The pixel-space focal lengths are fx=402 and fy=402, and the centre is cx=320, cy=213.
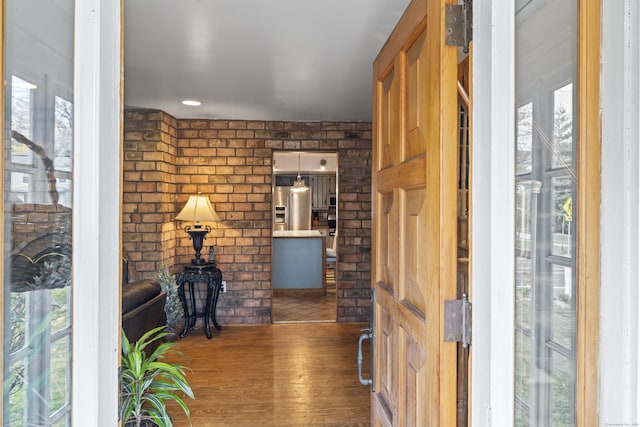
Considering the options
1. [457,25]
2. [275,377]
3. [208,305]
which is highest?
[457,25]

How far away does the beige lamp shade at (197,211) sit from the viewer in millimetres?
4199

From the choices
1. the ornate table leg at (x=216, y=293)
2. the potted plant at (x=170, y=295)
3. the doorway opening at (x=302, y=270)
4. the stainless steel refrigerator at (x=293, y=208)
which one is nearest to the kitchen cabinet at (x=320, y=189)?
the stainless steel refrigerator at (x=293, y=208)

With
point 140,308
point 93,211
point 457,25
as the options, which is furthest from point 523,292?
point 140,308

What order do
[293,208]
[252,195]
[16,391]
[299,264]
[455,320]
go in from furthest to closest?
[293,208] → [299,264] → [252,195] → [455,320] → [16,391]

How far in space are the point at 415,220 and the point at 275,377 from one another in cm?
246

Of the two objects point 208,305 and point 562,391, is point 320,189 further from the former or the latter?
point 562,391

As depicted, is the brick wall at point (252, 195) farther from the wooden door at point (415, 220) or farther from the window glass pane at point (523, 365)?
the window glass pane at point (523, 365)

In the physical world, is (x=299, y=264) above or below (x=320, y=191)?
below

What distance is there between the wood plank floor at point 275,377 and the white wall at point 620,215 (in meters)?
1.98

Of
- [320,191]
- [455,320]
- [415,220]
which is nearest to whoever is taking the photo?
[455,320]

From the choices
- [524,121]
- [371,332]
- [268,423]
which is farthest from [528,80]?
[268,423]

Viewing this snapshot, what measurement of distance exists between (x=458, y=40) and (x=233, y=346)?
11.8 ft

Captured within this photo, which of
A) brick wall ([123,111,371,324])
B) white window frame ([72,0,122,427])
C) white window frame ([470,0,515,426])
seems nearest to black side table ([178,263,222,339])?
brick wall ([123,111,371,324])

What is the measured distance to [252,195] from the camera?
4.68 m
